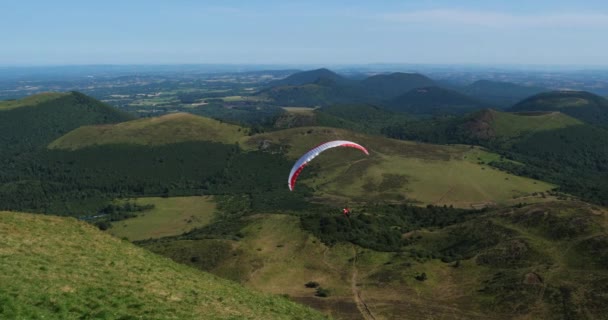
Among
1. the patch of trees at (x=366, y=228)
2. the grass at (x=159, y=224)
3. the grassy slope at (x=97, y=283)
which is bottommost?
the grass at (x=159, y=224)

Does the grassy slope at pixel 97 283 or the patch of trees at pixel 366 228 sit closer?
the grassy slope at pixel 97 283

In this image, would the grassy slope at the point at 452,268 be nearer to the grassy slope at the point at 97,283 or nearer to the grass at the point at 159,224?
the grassy slope at the point at 97,283

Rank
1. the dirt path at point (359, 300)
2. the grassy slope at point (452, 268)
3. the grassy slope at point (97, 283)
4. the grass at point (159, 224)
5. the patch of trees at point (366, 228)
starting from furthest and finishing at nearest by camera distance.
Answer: the grass at point (159, 224)
the patch of trees at point (366, 228)
the grassy slope at point (452, 268)
the dirt path at point (359, 300)
the grassy slope at point (97, 283)

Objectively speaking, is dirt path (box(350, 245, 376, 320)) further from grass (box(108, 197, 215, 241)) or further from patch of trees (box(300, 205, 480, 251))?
grass (box(108, 197, 215, 241))

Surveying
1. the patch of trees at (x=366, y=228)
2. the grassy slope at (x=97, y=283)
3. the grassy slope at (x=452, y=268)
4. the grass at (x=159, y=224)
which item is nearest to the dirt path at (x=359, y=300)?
the grassy slope at (x=452, y=268)

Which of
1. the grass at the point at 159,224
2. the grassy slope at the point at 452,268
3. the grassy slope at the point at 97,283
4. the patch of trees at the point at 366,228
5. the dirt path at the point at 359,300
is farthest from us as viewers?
the grass at the point at 159,224

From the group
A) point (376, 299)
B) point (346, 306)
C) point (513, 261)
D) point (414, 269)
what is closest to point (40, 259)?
point (346, 306)

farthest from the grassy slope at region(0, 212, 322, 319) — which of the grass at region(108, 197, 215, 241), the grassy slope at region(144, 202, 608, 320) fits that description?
the grass at region(108, 197, 215, 241)

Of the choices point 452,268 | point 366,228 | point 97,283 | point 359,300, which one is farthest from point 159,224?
point 97,283

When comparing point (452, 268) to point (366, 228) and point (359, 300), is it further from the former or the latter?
point (366, 228)
